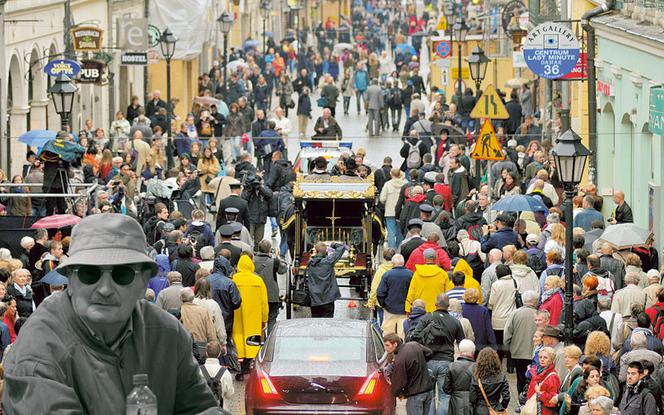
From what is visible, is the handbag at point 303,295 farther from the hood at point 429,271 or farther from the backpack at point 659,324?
the backpack at point 659,324

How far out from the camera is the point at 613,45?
30594mm

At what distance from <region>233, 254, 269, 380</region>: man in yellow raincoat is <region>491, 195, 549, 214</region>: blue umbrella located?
5.59 m

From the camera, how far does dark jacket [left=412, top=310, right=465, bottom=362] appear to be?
51.9 feet

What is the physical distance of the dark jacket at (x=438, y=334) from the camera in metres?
15.8

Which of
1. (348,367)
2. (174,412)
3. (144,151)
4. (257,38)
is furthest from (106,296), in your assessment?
(257,38)

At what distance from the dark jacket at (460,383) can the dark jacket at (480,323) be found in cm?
270

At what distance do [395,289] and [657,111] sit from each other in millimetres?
5995

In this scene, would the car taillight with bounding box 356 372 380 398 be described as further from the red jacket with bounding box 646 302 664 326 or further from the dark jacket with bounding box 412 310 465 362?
the red jacket with bounding box 646 302 664 326

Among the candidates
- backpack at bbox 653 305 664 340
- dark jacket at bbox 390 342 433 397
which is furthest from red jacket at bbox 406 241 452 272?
dark jacket at bbox 390 342 433 397

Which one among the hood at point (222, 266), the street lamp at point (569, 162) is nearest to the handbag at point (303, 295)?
the hood at point (222, 266)

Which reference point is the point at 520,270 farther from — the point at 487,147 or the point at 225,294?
the point at 487,147

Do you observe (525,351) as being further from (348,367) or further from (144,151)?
(144,151)

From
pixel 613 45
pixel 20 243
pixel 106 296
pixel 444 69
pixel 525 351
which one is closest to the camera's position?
pixel 106 296

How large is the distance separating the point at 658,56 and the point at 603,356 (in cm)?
1218
